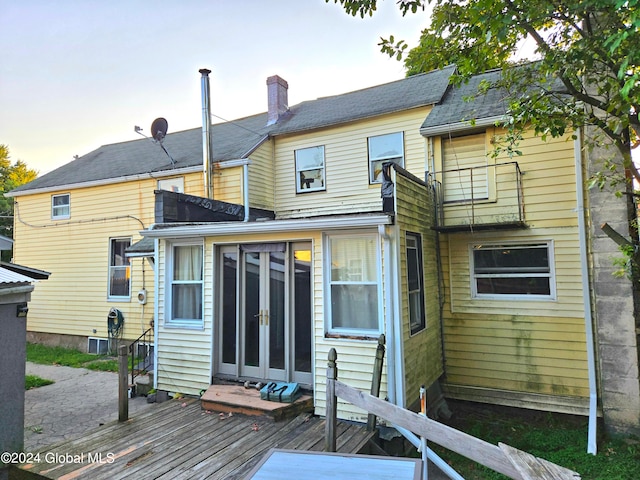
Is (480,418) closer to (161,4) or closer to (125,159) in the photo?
(161,4)

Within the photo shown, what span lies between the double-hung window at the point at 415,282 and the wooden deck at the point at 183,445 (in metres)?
1.94

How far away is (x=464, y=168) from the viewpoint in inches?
287

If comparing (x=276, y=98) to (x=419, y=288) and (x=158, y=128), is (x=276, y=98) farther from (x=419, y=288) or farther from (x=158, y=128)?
(x=419, y=288)

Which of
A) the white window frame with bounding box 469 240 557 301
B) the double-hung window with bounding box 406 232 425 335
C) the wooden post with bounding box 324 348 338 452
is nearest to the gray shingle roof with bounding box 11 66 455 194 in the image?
the white window frame with bounding box 469 240 557 301

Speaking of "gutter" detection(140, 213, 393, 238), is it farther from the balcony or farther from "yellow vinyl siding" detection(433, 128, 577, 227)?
"yellow vinyl siding" detection(433, 128, 577, 227)

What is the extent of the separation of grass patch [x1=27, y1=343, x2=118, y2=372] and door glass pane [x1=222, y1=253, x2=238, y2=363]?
4703 mm

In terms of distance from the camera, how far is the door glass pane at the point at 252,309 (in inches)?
239

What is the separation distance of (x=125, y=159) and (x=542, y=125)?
41.6 feet

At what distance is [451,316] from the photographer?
7199 millimetres

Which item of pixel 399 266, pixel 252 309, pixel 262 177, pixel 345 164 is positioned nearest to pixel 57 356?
pixel 262 177

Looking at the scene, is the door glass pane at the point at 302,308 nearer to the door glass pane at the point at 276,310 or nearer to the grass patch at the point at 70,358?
the door glass pane at the point at 276,310

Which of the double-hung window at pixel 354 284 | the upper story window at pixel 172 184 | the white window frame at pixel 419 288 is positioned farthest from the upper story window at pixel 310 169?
the double-hung window at pixel 354 284

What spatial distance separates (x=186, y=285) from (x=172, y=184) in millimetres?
5080

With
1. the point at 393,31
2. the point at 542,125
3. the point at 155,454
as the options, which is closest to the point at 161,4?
the point at 393,31
